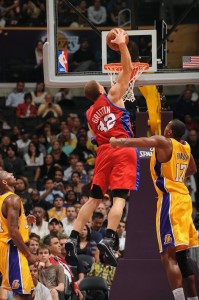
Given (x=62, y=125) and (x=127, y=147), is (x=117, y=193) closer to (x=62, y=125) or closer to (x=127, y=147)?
(x=127, y=147)

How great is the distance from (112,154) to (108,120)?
39 cm

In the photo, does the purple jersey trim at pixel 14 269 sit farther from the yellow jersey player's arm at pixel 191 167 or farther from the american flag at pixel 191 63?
the american flag at pixel 191 63

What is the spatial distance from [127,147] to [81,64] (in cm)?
1161

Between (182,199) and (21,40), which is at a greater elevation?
(21,40)

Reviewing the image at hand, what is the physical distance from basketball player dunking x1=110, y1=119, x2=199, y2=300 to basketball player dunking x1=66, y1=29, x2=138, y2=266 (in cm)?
39

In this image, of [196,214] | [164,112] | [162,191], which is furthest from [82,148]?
[162,191]

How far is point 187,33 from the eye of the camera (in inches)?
894

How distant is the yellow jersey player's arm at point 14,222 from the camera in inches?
474

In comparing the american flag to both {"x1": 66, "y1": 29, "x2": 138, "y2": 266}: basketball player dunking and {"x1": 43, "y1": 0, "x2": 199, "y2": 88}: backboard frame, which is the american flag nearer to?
{"x1": 43, "y1": 0, "x2": 199, "y2": 88}: backboard frame

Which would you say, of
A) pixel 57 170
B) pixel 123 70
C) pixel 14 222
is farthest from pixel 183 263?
pixel 57 170

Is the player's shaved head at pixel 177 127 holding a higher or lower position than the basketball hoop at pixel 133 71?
lower

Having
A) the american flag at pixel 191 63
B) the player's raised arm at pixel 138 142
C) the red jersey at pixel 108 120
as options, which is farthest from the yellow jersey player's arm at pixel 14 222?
the american flag at pixel 191 63

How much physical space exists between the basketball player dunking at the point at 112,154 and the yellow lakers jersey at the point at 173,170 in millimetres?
375

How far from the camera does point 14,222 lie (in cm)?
1206
